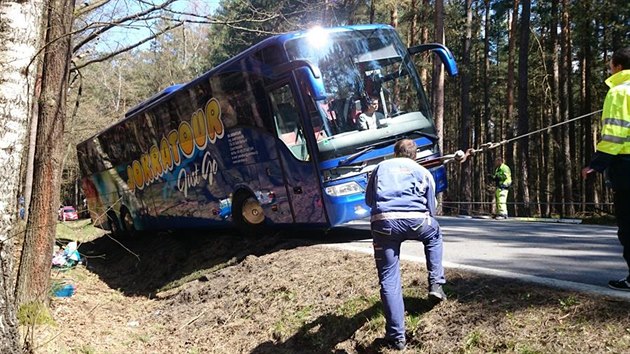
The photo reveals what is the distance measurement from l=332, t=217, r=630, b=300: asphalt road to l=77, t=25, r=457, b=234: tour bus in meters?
1.14

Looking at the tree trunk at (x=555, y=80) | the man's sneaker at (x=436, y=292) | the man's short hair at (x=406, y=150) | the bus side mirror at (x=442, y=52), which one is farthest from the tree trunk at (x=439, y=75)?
the man's sneaker at (x=436, y=292)

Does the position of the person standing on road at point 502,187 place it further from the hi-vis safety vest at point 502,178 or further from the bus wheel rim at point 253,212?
the bus wheel rim at point 253,212

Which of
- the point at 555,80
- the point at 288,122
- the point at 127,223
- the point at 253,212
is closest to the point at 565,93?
the point at 555,80

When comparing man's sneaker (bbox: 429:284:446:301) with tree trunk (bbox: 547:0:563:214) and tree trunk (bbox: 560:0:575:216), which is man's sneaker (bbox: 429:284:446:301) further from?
tree trunk (bbox: 547:0:563:214)

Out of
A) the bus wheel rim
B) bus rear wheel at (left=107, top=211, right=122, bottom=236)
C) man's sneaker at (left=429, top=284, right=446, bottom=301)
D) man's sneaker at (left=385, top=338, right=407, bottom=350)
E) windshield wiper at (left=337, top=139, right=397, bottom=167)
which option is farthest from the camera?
bus rear wheel at (left=107, top=211, right=122, bottom=236)

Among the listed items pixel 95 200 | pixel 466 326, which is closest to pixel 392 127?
pixel 466 326

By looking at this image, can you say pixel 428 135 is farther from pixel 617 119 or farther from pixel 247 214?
pixel 617 119

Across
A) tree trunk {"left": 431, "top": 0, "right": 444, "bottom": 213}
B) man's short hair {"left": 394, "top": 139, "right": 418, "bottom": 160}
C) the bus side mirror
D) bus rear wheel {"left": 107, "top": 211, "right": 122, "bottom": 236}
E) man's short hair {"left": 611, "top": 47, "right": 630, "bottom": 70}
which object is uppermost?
tree trunk {"left": 431, "top": 0, "right": 444, "bottom": 213}

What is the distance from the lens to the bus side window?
318 inches

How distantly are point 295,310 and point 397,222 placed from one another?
7.91 feet

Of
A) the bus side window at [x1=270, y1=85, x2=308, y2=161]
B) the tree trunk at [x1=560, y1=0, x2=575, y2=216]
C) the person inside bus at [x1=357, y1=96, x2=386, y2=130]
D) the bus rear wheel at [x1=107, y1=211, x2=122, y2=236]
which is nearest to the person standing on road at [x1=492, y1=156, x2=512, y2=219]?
the person inside bus at [x1=357, y1=96, x2=386, y2=130]

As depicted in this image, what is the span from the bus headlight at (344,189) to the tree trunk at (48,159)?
12.6 feet

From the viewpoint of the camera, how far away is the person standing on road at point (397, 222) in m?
4.50

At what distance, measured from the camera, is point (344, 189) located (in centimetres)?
782
